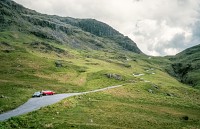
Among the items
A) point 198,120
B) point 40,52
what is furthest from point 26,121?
point 40,52

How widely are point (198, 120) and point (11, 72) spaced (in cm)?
7386

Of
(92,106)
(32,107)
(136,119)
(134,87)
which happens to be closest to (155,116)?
(136,119)

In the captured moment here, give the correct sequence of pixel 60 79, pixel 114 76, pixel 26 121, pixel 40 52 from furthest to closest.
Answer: pixel 40 52 < pixel 114 76 < pixel 60 79 < pixel 26 121

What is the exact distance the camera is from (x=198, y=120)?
6531 centimetres

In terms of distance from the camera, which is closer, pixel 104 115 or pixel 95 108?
pixel 104 115

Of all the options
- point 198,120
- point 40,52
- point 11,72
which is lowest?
point 198,120

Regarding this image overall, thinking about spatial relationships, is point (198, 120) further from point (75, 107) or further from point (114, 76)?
point (114, 76)

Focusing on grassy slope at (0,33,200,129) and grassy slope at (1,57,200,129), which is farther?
grassy slope at (0,33,200,129)

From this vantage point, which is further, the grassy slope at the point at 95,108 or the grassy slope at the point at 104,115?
the grassy slope at the point at 95,108

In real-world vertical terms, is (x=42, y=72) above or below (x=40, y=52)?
below

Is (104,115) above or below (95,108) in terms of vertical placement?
below

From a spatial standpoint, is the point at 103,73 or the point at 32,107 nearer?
the point at 32,107

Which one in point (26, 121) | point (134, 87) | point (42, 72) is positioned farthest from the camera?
point (42, 72)

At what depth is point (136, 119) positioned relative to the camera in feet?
184
